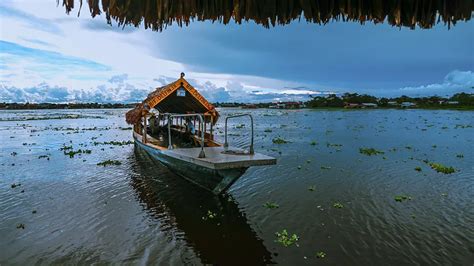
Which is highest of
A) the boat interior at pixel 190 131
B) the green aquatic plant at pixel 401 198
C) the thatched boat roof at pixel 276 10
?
the thatched boat roof at pixel 276 10

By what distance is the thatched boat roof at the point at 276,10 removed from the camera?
15.7 feet

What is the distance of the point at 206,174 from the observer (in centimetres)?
1229

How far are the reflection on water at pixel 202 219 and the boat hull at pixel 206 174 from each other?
51 centimetres

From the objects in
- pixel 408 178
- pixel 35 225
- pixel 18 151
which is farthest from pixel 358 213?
pixel 18 151

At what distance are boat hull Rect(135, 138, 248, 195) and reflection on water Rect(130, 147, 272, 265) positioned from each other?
513 mm

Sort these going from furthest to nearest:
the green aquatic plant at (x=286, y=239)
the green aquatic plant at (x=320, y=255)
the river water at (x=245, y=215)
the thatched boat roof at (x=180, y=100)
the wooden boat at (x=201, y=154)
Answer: the thatched boat roof at (x=180, y=100)
the wooden boat at (x=201, y=154)
the green aquatic plant at (x=286, y=239)
the river water at (x=245, y=215)
the green aquatic plant at (x=320, y=255)

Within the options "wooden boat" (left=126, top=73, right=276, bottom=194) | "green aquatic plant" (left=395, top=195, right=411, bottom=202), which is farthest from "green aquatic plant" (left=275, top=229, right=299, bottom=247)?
"green aquatic plant" (left=395, top=195, right=411, bottom=202)

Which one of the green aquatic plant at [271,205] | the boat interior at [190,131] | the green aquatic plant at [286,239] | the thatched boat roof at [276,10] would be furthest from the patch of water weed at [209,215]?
the thatched boat roof at [276,10]

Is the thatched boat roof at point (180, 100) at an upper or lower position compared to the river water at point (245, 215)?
upper

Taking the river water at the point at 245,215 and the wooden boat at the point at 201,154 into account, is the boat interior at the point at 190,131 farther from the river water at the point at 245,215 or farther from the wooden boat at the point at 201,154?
the river water at the point at 245,215

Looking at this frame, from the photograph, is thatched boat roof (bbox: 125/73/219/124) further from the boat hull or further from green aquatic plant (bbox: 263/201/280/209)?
green aquatic plant (bbox: 263/201/280/209)

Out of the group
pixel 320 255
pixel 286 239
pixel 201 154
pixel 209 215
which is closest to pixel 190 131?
pixel 201 154

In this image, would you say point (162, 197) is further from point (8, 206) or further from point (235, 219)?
point (8, 206)

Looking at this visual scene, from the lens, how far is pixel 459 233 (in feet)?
31.2
